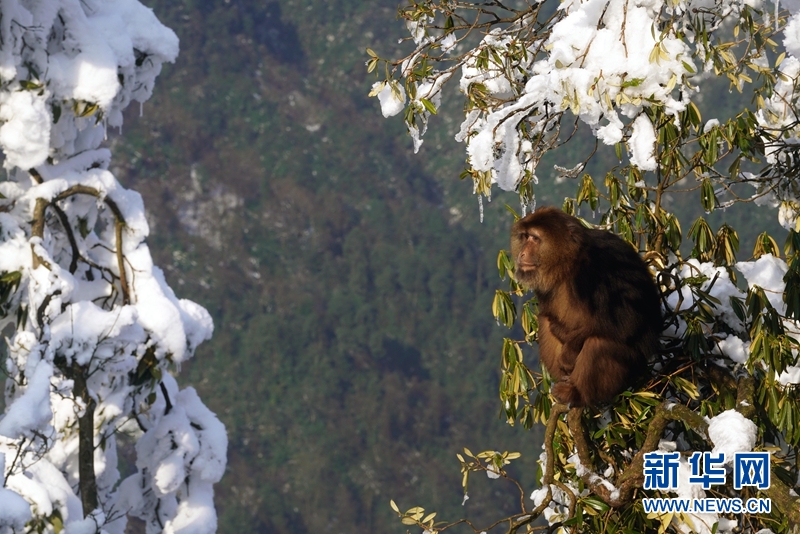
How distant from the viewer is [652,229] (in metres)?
3.04

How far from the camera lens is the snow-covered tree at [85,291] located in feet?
14.4

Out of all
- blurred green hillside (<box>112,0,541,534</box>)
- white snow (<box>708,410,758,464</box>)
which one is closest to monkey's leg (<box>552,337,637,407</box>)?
white snow (<box>708,410,758,464</box>)

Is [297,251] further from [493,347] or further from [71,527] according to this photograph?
[71,527]

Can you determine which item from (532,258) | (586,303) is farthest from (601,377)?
(532,258)

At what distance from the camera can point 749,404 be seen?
2424 mm

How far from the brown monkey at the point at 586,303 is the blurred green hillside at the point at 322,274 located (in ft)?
57.2

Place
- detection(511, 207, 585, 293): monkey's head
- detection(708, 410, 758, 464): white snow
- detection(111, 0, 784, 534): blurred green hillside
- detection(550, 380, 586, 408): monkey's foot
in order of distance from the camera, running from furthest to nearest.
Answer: detection(111, 0, 784, 534): blurred green hillside
detection(511, 207, 585, 293): monkey's head
detection(550, 380, 586, 408): monkey's foot
detection(708, 410, 758, 464): white snow

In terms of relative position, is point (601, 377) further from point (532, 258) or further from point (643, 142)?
point (643, 142)

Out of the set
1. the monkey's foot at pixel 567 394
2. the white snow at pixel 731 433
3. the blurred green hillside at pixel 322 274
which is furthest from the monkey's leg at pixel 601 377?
the blurred green hillside at pixel 322 274

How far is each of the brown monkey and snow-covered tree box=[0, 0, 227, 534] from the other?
2.09 m

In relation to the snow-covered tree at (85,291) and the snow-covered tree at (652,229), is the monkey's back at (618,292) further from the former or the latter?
the snow-covered tree at (85,291)

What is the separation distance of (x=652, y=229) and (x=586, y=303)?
0.33 metres

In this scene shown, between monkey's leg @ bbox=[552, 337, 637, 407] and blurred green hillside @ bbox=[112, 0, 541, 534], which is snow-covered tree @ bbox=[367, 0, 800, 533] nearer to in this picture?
monkey's leg @ bbox=[552, 337, 637, 407]

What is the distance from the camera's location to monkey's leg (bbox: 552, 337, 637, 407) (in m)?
2.83
